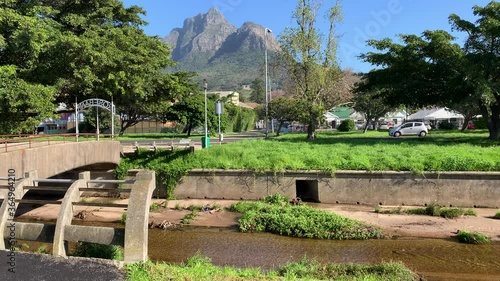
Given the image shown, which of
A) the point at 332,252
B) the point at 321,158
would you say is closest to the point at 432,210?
the point at 321,158

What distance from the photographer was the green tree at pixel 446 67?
23703 millimetres

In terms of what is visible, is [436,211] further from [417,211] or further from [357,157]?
[357,157]

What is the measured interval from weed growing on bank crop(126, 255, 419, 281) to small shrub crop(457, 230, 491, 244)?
5.39 m

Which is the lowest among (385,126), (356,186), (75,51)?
(356,186)

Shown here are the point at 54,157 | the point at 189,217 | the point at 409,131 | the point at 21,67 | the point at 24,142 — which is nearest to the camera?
the point at 54,157

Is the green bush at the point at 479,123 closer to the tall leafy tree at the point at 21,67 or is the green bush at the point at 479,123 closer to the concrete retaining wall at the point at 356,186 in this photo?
the concrete retaining wall at the point at 356,186

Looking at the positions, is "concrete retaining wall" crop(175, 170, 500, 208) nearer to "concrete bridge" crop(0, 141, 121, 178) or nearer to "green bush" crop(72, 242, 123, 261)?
"concrete bridge" crop(0, 141, 121, 178)

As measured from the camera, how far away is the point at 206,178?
21.9 m

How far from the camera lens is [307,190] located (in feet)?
71.7

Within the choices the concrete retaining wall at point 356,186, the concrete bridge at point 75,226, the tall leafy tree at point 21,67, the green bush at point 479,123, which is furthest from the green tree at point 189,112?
the concrete bridge at point 75,226

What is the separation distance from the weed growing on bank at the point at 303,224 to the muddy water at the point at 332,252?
40cm

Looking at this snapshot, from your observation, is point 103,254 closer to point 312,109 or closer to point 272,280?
point 272,280

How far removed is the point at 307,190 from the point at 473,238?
914cm

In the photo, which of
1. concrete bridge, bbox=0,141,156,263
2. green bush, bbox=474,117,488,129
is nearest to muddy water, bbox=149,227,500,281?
concrete bridge, bbox=0,141,156,263
